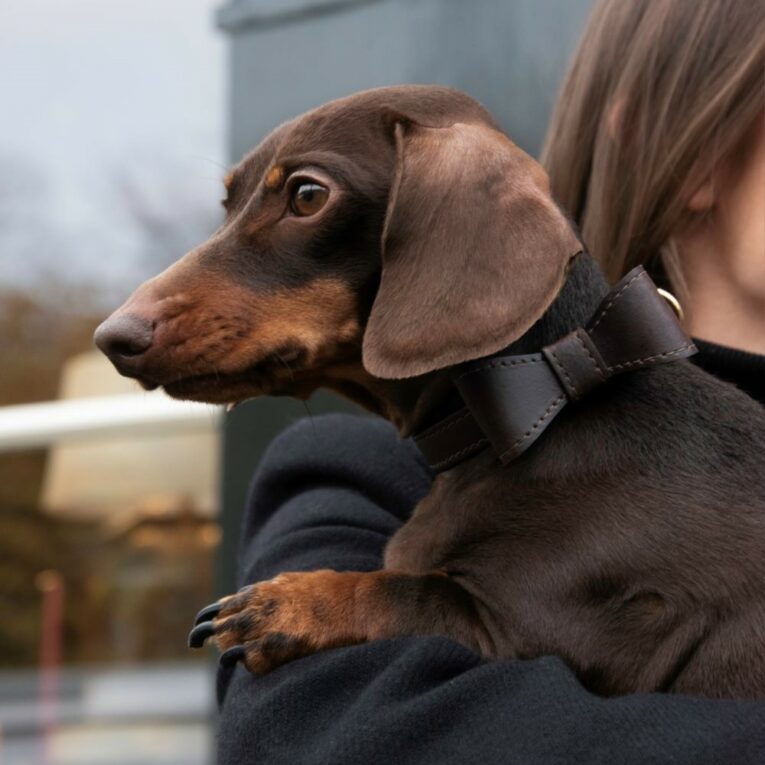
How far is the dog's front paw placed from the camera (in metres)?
1.76

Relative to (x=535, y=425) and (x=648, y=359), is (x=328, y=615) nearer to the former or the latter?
(x=535, y=425)

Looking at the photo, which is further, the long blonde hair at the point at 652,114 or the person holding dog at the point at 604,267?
the long blonde hair at the point at 652,114

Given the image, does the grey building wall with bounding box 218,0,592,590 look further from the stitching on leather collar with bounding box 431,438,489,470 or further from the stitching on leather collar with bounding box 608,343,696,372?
the stitching on leather collar with bounding box 608,343,696,372

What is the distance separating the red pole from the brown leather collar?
273 cm

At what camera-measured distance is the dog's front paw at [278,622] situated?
1.76m

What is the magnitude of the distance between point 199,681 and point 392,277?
315 cm

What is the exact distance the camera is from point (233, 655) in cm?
177

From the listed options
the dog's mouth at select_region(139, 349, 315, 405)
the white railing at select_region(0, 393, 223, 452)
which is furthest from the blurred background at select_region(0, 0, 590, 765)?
the dog's mouth at select_region(139, 349, 315, 405)

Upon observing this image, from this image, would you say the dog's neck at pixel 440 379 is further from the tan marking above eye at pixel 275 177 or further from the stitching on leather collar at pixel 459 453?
the tan marking above eye at pixel 275 177

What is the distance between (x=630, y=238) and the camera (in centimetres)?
250

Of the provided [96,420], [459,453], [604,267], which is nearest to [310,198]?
[459,453]

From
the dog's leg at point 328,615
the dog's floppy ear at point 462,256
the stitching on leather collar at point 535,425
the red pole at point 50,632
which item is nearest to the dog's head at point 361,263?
the dog's floppy ear at point 462,256

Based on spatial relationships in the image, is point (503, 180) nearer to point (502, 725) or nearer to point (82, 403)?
point (502, 725)

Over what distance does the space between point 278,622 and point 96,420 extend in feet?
7.57
